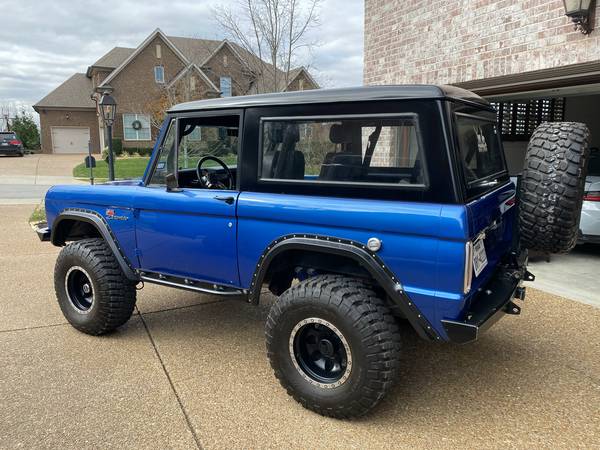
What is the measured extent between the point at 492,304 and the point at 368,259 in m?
0.81

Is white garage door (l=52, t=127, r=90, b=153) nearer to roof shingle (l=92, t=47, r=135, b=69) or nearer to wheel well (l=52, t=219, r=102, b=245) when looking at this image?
roof shingle (l=92, t=47, r=135, b=69)

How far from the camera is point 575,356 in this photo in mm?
3607

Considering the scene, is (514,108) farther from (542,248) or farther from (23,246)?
(23,246)

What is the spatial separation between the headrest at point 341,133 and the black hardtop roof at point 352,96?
0.50 ft

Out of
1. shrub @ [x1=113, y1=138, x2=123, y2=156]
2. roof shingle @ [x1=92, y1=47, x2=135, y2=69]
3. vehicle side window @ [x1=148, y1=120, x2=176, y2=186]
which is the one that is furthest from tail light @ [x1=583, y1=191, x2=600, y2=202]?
roof shingle @ [x1=92, y1=47, x2=135, y2=69]

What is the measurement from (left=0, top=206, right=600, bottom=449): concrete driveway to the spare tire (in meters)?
1.05

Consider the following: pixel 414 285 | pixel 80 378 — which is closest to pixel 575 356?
pixel 414 285

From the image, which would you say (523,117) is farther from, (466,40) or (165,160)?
(165,160)

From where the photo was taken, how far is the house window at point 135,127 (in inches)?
1272

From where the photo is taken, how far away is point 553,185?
2.70m

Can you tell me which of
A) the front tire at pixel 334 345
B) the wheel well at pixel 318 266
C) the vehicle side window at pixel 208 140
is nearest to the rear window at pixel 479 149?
the wheel well at pixel 318 266

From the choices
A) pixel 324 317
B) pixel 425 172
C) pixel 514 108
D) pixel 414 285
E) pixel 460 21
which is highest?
pixel 460 21

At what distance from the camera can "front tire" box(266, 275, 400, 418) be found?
261 centimetres

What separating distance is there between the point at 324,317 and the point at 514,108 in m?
8.88
